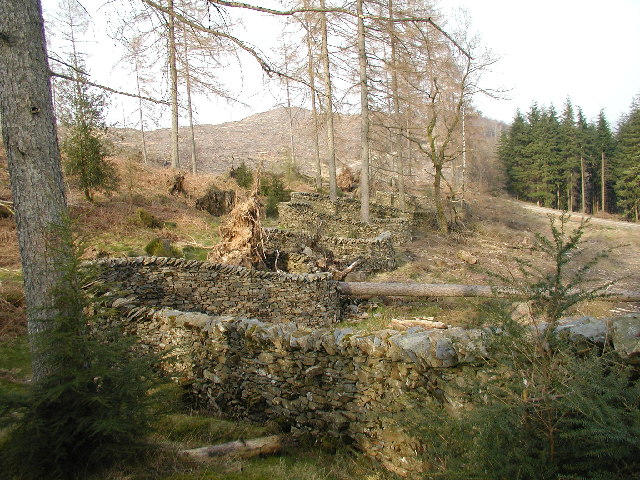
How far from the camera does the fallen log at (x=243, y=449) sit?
395cm

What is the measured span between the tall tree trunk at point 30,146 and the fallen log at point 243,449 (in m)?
1.75

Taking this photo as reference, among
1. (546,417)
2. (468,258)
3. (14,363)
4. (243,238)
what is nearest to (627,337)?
(546,417)

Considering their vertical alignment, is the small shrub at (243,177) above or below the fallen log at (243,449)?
above

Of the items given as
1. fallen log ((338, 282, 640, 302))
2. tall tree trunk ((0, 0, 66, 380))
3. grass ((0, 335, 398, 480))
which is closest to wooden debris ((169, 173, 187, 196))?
fallen log ((338, 282, 640, 302))

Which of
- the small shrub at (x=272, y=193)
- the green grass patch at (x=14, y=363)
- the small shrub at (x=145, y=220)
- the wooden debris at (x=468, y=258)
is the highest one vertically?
the small shrub at (x=272, y=193)

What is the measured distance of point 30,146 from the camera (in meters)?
3.88

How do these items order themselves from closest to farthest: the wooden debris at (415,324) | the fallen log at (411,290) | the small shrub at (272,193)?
the wooden debris at (415,324), the fallen log at (411,290), the small shrub at (272,193)

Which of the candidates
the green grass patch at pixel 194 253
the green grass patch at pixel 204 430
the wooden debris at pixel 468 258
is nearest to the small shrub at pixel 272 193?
the green grass patch at pixel 194 253

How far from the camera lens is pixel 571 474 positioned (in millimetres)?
2613

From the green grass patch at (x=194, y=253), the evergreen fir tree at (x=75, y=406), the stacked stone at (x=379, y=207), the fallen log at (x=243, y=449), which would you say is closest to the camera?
the evergreen fir tree at (x=75, y=406)

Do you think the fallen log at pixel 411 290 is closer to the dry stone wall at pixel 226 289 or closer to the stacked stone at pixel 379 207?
the dry stone wall at pixel 226 289

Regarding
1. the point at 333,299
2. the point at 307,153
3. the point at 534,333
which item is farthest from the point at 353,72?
the point at 307,153

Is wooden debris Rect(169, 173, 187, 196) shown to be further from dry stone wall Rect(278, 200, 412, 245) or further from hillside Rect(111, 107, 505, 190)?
hillside Rect(111, 107, 505, 190)

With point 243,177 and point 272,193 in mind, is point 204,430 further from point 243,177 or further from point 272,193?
point 243,177
